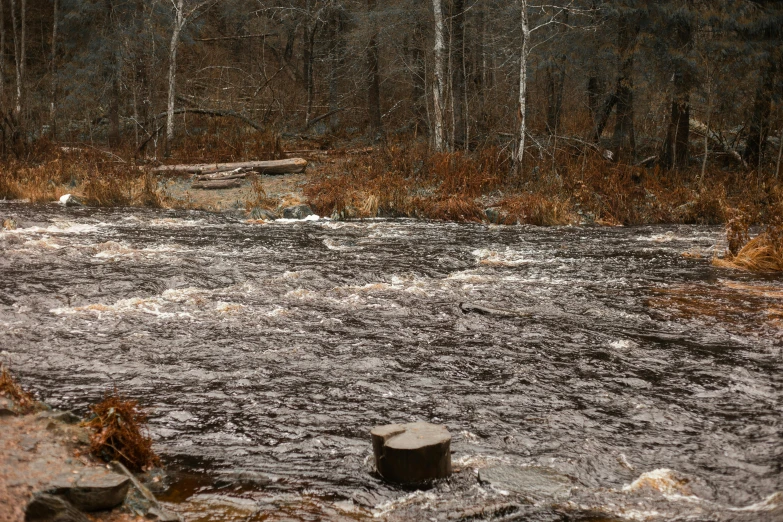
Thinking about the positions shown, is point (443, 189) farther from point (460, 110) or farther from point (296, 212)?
point (460, 110)

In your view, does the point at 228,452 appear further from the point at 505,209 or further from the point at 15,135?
the point at 15,135

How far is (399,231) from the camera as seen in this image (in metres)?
16.5

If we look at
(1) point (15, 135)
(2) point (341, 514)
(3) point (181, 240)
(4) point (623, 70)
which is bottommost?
(2) point (341, 514)

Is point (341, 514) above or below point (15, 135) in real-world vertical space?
below

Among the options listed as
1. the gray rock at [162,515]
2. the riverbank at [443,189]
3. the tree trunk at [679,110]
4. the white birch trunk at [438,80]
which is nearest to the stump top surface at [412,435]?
the gray rock at [162,515]

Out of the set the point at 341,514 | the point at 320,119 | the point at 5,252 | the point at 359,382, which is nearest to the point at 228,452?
the point at 341,514

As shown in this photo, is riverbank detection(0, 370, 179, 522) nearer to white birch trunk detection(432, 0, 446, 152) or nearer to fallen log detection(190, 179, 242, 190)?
fallen log detection(190, 179, 242, 190)

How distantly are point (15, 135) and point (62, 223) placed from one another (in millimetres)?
8802

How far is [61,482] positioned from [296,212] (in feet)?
48.2

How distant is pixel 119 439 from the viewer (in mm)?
4875

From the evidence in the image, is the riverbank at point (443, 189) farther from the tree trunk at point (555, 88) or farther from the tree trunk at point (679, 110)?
the tree trunk at point (555, 88)

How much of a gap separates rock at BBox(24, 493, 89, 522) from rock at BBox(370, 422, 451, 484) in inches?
75.0

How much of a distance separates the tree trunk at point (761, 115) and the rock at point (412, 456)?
61.8 ft

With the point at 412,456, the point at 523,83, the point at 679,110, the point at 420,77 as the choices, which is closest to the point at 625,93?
the point at 679,110
